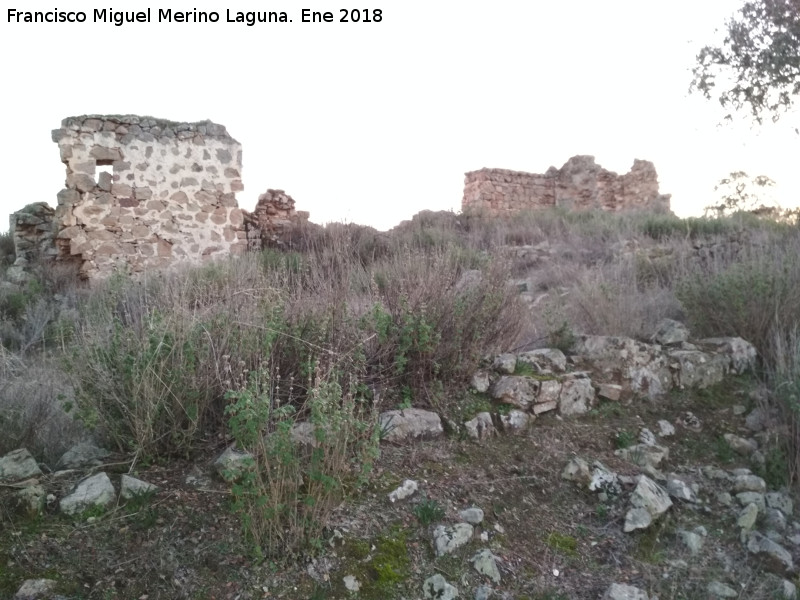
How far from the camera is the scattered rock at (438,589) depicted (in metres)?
2.82

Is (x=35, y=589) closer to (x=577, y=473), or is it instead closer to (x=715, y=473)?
(x=577, y=473)

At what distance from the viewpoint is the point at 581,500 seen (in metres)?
3.65

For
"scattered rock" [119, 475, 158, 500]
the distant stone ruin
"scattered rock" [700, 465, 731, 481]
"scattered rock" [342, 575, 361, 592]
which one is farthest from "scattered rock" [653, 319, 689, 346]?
the distant stone ruin

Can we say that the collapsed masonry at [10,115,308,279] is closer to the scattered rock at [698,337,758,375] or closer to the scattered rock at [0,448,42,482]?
the scattered rock at [0,448,42,482]

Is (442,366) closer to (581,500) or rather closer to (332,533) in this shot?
(581,500)

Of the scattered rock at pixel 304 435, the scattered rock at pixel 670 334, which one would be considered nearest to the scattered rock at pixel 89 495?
the scattered rock at pixel 304 435


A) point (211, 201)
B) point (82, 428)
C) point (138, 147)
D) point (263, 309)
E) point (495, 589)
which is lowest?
point (495, 589)

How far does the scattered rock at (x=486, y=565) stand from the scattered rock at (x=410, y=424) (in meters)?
0.89

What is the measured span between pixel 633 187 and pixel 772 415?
13947 mm

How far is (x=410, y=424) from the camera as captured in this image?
3824 millimetres

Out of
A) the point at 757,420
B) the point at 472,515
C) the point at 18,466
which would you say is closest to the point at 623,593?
the point at 472,515

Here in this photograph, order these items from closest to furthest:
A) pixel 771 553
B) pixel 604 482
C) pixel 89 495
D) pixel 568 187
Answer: pixel 89 495, pixel 771 553, pixel 604 482, pixel 568 187

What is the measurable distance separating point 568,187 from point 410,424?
15016 millimetres

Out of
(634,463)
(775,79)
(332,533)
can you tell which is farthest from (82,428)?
(775,79)
